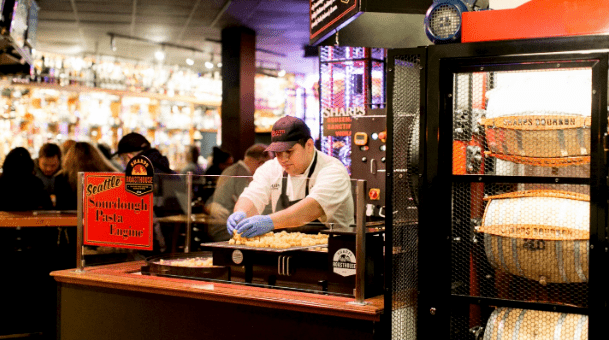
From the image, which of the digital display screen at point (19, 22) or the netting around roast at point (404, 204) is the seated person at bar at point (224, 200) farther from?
the digital display screen at point (19, 22)

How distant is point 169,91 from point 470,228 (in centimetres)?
1064

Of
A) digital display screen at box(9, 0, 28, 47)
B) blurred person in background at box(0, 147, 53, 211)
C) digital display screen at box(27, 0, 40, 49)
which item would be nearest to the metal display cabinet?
blurred person in background at box(0, 147, 53, 211)

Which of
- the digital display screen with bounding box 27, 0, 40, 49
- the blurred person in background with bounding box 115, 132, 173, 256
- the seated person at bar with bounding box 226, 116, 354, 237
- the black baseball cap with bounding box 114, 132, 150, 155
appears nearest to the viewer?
the seated person at bar with bounding box 226, 116, 354, 237

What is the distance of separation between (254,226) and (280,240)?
15 centimetres

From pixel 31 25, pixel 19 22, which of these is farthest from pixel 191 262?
pixel 31 25

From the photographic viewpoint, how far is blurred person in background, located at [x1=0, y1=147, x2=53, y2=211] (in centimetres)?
594

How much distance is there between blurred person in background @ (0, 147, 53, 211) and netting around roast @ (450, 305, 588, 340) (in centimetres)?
494

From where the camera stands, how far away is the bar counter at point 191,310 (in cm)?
250

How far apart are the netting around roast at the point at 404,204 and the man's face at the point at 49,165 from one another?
5.73 m

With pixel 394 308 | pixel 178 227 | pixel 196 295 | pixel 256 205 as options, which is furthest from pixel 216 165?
pixel 394 308

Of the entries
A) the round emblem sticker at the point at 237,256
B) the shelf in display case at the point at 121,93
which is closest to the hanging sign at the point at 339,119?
the round emblem sticker at the point at 237,256

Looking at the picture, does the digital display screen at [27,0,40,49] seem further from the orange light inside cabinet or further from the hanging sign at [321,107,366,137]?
the orange light inside cabinet

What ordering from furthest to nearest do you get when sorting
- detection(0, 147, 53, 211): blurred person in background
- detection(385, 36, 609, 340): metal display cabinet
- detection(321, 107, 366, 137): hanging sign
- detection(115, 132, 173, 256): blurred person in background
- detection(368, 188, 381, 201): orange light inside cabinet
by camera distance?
1. detection(321, 107, 366, 137): hanging sign
2. detection(368, 188, 381, 201): orange light inside cabinet
3. detection(0, 147, 53, 211): blurred person in background
4. detection(115, 132, 173, 256): blurred person in background
5. detection(385, 36, 609, 340): metal display cabinet

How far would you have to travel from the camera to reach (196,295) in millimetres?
2840
